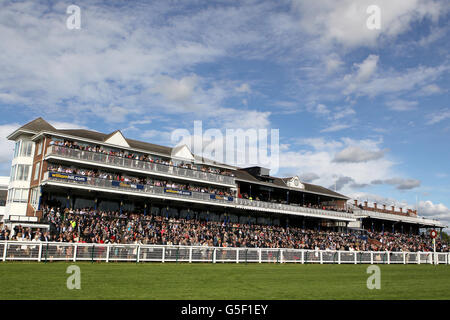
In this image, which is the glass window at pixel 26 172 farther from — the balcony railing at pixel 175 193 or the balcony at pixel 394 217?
the balcony at pixel 394 217

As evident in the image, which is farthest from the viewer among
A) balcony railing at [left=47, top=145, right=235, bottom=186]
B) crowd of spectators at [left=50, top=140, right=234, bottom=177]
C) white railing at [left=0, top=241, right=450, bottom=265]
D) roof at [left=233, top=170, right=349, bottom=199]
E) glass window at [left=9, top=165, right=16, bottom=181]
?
roof at [left=233, top=170, right=349, bottom=199]

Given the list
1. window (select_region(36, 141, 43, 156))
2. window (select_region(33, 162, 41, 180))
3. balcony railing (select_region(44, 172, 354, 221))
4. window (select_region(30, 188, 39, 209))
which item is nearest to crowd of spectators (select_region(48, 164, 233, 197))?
balcony railing (select_region(44, 172, 354, 221))

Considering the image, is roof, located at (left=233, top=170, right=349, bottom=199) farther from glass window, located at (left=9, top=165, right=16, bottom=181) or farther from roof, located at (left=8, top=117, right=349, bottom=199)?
glass window, located at (left=9, top=165, right=16, bottom=181)

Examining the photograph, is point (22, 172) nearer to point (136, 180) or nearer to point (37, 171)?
point (37, 171)

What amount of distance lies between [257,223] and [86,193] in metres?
21.8

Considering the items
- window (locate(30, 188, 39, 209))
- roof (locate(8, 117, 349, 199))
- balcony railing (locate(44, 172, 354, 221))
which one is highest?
roof (locate(8, 117, 349, 199))

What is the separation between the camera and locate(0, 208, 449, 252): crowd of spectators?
2838cm

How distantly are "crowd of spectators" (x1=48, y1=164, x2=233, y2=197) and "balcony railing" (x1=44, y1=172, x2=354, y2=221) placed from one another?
0.44m

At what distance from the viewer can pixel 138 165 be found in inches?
1596

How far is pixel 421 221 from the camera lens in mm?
72000

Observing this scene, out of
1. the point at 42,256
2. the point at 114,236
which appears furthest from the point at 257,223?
the point at 42,256

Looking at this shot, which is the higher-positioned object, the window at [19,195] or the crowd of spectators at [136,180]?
the crowd of spectators at [136,180]

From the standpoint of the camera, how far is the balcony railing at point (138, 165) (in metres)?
36.3

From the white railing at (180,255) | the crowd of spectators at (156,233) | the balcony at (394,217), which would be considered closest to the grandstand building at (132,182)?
the crowd of spectators at (156,233)
